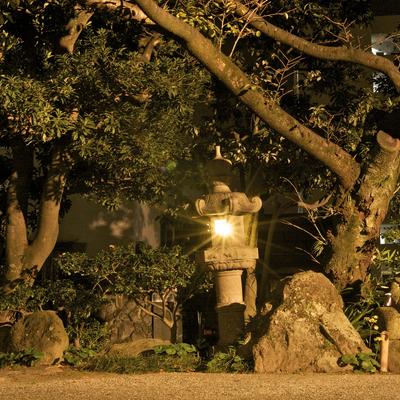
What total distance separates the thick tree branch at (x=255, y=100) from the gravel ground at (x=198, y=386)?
10.7 ft

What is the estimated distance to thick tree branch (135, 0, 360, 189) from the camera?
1036 centimetres

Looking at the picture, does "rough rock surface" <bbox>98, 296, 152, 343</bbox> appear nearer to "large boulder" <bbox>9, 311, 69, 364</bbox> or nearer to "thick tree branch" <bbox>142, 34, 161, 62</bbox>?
"large boulder" <bbox>9, 311, 69, 364</bbox>

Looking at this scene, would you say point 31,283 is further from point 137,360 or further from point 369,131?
point 369,131

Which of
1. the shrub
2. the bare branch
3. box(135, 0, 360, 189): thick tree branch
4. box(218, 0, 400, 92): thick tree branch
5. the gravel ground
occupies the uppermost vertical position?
box(218, 0, 400, 92): thick tree branch

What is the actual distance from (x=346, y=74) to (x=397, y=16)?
402 cm

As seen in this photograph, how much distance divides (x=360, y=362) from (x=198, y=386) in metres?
2.08

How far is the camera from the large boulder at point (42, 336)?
11.5 meters

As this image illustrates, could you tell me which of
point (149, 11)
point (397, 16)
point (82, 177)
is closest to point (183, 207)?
point (82, 177)

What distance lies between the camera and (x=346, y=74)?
1420 cm

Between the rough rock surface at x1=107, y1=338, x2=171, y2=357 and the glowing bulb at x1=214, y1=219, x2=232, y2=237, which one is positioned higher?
the glowing bulb at x1=214, y1=219, x2=232, y2=237

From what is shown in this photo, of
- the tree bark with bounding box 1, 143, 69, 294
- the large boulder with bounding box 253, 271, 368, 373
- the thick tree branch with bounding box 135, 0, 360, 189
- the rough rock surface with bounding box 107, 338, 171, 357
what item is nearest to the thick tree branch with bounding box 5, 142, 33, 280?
the tree bark with bounding box 1, 143, 69, 294

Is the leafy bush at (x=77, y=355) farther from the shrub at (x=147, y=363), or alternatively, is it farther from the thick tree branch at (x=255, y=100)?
the thick tree branch at (x=255, y=100)

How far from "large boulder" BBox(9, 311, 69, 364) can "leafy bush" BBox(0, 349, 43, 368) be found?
0.36 feet

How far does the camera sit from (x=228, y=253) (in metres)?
11.1
